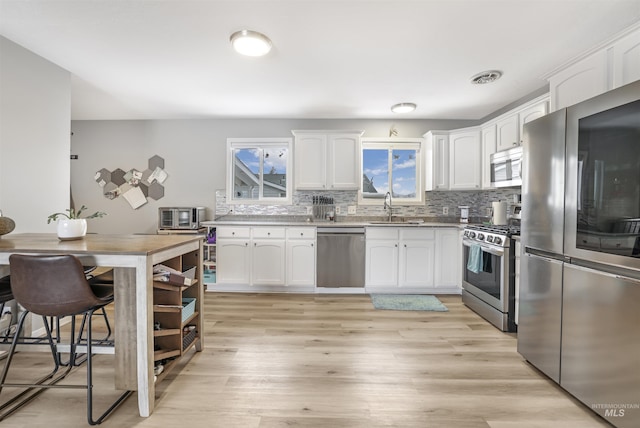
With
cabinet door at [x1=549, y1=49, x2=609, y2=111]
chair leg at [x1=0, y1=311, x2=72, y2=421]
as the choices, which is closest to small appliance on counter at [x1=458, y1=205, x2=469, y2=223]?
cabinet door at [x1=549, y1=49, x2=609, y2=111]

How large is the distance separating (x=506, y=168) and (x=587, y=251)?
1.88 meters

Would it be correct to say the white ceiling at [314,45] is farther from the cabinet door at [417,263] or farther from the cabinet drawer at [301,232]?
the cabinet door at [417,263]

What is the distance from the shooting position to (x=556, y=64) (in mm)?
2584

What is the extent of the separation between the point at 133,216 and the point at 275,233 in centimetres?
247

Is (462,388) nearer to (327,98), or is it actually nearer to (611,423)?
(611,423)

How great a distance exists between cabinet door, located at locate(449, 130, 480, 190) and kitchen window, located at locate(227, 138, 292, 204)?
239cm

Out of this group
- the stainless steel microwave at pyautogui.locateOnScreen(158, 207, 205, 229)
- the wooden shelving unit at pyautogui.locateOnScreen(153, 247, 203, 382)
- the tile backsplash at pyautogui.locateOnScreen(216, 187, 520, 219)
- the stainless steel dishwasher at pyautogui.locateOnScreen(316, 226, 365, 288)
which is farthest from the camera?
the tile backsplash at pyautogui.locateOnScreen(216, 187, 520, 219)

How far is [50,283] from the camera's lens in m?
1.44

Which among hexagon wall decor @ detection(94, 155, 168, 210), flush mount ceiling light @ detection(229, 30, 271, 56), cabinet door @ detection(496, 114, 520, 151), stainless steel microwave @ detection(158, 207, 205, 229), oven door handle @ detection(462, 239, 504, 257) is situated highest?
flush mount ceiling light @ detection(229, 30, 271, 56)

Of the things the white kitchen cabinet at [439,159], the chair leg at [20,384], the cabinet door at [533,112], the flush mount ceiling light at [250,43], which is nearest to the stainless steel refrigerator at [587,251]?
the cabinet door at [533,112]

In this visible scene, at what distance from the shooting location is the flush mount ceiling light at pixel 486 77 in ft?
9.15

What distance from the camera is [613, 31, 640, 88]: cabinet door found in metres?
1.88

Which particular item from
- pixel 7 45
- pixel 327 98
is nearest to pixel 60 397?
pixel 7 45

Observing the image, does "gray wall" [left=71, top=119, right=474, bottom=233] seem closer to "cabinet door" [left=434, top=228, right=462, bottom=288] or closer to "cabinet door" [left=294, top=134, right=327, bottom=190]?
"cabinet door" [left=294, top=134, right=327, bottom=190]
